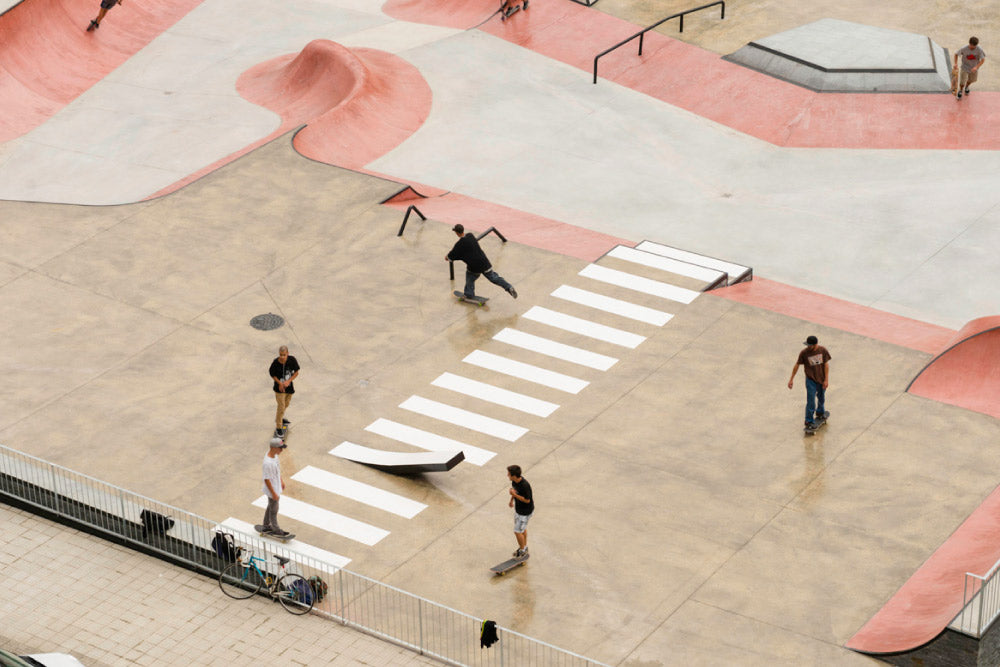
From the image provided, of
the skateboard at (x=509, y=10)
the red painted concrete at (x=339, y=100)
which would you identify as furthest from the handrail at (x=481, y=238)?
the skateboard at (x=509, y=10)

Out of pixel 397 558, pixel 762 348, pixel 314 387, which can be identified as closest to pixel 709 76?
pixel 762 348

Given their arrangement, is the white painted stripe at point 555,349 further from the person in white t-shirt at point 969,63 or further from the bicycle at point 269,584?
the person in white t-shirt at point 969,63

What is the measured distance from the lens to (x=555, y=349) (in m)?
28.3

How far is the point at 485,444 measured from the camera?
84.8ft

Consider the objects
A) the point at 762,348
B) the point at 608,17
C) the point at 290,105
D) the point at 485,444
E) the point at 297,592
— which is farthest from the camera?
the point at 608,17

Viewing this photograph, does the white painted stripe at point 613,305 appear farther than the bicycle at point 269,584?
Yes

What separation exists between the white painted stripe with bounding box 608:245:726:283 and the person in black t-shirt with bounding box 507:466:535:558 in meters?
8.86

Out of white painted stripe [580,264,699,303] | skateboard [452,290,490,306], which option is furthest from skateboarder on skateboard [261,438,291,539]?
white painted stripe [580,264,699,303]

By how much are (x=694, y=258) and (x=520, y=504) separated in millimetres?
10408

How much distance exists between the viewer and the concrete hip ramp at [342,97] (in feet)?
120

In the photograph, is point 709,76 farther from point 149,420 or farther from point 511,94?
point 149,420

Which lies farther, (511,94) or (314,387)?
(511,94)

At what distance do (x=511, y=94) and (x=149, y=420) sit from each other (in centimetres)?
1564

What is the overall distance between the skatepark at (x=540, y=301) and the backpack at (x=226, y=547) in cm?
161
